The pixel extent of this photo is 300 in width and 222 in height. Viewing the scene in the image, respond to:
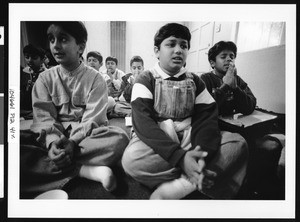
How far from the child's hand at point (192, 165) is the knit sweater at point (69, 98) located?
392 mm

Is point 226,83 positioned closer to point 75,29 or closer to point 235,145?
point 235,145

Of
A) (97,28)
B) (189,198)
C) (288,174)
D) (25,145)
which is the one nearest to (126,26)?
(97,28)

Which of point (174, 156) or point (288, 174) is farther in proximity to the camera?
point (288, 174)

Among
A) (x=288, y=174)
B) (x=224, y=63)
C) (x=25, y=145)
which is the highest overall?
(x=224, y=63)

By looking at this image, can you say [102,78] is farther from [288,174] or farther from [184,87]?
[288,174]

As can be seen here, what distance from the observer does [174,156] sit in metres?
1.16

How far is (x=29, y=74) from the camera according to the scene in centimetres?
124

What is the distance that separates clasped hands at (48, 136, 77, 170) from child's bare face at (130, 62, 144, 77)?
42 cm

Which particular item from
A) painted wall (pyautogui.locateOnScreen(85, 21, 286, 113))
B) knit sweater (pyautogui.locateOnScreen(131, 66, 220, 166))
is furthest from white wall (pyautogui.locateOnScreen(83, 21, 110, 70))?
knit sweater (pyautogui.locateOnScreen(131, 66, 220, 166))

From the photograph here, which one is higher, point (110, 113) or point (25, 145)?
point (110, 113)

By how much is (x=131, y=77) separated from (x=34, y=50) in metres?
0.45

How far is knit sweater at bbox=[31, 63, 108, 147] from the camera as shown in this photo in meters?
1.22

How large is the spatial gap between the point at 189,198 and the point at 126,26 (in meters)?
0.82

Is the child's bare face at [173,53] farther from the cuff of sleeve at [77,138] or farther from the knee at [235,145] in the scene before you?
the cuff of sleeve at [77,138]
